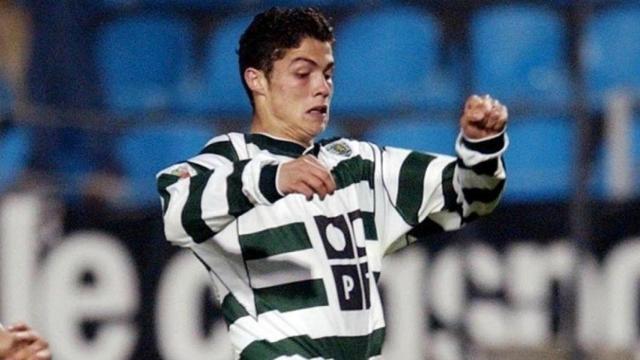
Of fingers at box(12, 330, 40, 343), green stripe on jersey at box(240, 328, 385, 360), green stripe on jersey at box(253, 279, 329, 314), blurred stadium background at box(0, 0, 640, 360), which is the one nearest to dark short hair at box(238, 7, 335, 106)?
green stripe on jersey at box(253, 279, 329, 314)

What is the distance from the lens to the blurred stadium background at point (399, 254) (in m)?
5.79

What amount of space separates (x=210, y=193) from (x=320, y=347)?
0.44 metres

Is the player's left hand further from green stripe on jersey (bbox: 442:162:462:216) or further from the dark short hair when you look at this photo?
the dark short hair

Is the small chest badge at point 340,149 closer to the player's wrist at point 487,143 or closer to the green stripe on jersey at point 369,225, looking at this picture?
Result: the green stripe on jersey at point 369,225

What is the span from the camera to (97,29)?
24.0 ft

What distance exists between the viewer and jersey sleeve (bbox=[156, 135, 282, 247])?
3609mm

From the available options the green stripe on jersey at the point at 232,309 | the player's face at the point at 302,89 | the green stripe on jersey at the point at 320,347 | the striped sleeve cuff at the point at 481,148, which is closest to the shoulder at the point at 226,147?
the player's face at the point at 302,89

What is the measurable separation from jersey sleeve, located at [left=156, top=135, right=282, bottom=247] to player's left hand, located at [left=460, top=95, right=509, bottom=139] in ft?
1.36

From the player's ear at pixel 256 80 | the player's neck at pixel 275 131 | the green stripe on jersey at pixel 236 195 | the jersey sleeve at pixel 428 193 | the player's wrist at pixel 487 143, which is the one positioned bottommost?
the jersey sleeve at pixel 428 193

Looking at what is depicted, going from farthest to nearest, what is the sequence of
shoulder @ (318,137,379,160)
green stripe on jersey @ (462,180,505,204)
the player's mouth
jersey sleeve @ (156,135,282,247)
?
shoulder @ (318,137,379,160) → the player's mouth → green stripe on jersey @ (462,180,505,204) → jersey sleeve @ (156,135,282,247)

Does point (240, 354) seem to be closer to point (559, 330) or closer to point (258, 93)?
point (258, 93)

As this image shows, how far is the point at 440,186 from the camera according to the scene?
3959 mm

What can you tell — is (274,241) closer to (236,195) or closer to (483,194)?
(236,195)

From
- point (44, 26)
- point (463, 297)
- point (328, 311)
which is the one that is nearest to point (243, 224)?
point (328, 311)
